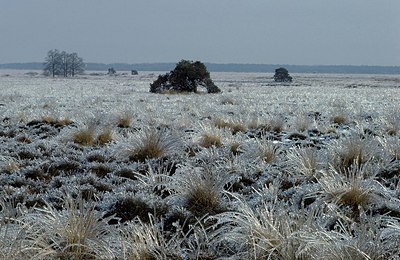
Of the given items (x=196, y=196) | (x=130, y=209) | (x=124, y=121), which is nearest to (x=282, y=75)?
(x=124, y=121)

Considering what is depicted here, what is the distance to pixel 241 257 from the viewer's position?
3.62 metres

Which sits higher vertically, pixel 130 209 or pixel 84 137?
pixel 84 137

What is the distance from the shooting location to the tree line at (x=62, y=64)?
11056 centimetres

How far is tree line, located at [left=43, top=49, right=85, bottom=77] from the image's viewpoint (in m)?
111

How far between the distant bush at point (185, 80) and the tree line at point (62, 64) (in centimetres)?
8207

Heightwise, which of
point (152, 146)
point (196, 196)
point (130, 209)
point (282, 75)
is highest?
point (282, 75)

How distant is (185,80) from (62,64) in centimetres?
8836

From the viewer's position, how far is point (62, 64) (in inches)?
4439

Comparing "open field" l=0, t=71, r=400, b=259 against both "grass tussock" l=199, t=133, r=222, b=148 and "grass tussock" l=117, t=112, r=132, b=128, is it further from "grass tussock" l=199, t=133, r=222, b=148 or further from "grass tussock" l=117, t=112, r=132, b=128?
"grass tussock" l=117, t=112, r=132, b=128

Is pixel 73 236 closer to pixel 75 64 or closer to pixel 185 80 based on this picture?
pixel 185 80

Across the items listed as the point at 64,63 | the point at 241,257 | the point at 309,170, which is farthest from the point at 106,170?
the point at 64,63

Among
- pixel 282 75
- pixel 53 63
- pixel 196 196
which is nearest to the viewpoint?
pixel 196 196

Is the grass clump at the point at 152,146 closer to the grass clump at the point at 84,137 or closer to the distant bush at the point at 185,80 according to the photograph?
the grass clump at the point at 84,137

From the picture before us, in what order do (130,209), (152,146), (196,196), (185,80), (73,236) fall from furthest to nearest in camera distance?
1. (185,80)
2. (152,146)
3. (196,196)
4. (130,209)
5. (73,236)
